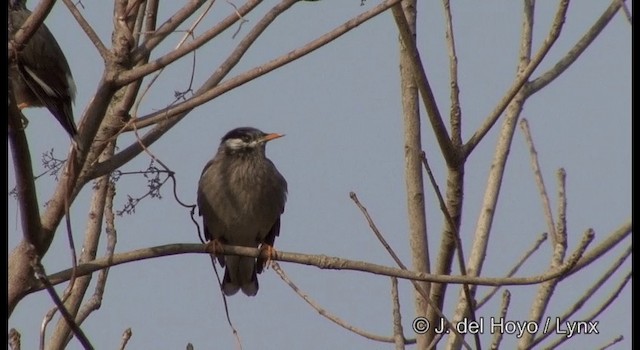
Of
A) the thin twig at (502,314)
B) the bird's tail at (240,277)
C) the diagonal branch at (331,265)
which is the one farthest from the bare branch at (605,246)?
the bird's tail at (240,277)

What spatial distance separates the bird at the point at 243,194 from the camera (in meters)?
6.18

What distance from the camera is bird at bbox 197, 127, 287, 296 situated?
20.3 ft

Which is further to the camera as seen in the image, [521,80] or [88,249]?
[88,249]

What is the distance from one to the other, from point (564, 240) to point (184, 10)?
154cm

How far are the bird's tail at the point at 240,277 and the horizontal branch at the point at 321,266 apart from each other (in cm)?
339

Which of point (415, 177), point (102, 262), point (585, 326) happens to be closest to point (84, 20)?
point (102, 262)

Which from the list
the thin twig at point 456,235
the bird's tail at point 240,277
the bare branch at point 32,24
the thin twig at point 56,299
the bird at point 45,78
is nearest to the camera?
the thin twig at point 56,299

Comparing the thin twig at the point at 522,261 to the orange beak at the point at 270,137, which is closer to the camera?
the thin twig at the point at 522,261

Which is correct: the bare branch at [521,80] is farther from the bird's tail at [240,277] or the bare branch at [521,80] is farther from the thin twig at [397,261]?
the bird's tail at [240,277]

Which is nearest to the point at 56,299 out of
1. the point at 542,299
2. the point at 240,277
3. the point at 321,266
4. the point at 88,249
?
the point at 321,266

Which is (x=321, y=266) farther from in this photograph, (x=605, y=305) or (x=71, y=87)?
(x=71, y=87)

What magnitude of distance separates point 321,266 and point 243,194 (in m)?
2.98

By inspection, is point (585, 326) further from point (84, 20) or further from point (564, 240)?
point (84, 20)

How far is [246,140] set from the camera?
648 cm
